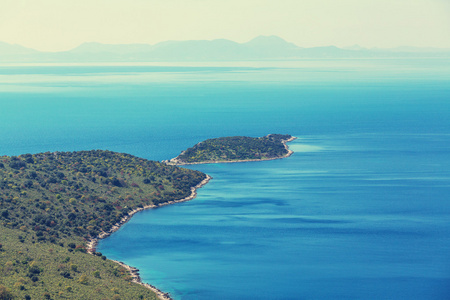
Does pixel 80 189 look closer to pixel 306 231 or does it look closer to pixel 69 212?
pixel 69 212

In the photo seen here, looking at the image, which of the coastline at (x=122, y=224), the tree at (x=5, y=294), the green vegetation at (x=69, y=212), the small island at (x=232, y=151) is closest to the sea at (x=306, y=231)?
the coastline at (x=122, y=224)

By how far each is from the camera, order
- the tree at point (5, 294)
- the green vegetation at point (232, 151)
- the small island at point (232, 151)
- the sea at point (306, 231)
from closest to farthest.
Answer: the tree at point (5, 294)
the sea at point (306, 231)
the small island at point (232, 151)
the green vegetation at point (232, 151)

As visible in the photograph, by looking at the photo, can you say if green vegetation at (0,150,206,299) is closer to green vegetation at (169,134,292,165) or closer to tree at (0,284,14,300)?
tree at (0,284,14,300)

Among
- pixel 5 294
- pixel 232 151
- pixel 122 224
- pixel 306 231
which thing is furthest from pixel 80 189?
pixel 232 151

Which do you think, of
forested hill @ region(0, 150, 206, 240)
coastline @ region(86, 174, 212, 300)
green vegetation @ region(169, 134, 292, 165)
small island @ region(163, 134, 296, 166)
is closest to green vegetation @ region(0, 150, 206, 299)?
forested hill @ region(0, 150, 206, 240)

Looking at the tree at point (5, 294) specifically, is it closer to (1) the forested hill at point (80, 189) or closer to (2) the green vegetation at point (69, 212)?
(2) the green vegetation at point (69, 212)

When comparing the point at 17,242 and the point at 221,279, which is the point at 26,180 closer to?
the point at 17,242
